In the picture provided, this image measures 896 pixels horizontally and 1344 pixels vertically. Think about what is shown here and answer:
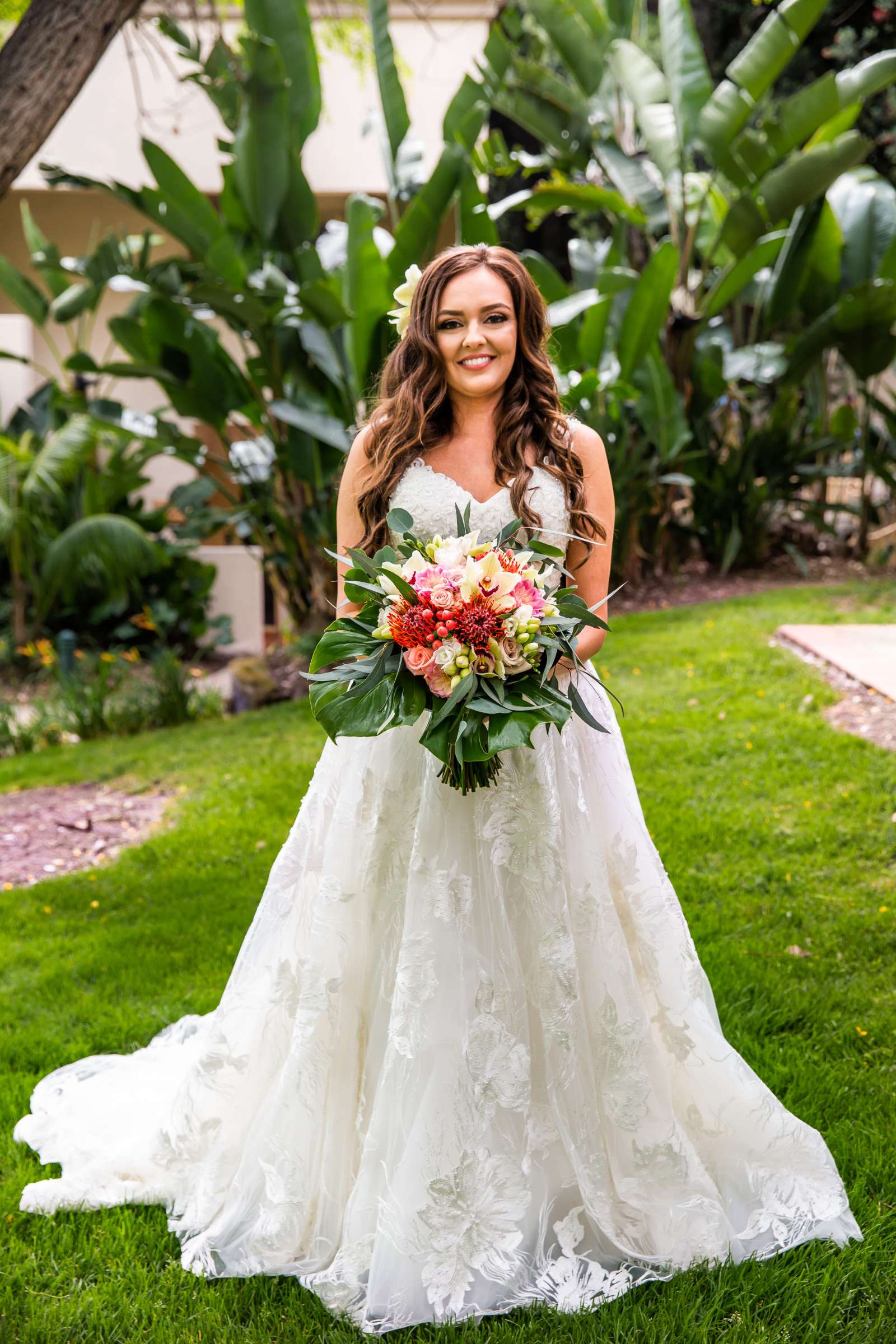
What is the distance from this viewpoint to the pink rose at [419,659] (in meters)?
2.06

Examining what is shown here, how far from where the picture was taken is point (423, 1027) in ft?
7.63

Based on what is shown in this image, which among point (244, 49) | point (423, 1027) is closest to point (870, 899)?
point (423, 1027)

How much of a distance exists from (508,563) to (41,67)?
2908 millimetres

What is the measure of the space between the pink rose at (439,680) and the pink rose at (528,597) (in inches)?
7.6

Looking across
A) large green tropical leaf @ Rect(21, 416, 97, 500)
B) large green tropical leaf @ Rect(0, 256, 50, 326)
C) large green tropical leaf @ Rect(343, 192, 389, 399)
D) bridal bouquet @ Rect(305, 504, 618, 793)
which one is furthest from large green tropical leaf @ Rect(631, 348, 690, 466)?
bridal bouquet @ Rect(305, 504, 618, 793)

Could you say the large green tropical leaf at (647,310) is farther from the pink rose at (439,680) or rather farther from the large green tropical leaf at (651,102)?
the pink rose at (439,680)

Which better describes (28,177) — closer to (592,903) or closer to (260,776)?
(260,776)

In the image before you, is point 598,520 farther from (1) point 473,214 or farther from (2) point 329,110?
(2) point 329,110

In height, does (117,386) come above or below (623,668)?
above

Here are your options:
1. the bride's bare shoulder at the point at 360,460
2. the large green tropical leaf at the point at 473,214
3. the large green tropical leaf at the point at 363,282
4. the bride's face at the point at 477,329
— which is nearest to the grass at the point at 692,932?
the bride's bare shoulder at the point at 360,460

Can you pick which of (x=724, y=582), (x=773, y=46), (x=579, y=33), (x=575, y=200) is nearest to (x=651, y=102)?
(x=579, y=33)

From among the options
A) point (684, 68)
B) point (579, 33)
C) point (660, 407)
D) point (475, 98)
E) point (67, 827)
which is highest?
point (579, 33)

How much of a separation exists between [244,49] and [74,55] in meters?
2.52

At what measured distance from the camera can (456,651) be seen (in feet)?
6.73
